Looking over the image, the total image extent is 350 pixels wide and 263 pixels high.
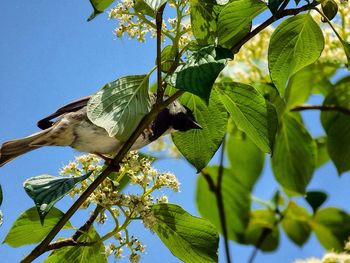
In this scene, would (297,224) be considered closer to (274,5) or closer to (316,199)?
(316,199)

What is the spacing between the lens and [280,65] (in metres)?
0.90

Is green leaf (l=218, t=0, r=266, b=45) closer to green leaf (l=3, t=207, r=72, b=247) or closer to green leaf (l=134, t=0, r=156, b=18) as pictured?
green leaf (l=134, t=0, r=156, b=18)

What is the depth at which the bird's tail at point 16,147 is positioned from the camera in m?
1.03

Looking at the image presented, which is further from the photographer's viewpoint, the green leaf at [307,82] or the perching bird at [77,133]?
the green leaf at [307,82]

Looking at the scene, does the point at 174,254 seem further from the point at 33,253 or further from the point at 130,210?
the point at 33,253

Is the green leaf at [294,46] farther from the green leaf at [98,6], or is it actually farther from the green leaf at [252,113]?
the green leaf at [98,6]

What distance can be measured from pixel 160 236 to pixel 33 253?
0.69 ft

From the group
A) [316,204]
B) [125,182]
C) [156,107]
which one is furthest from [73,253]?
[316,204]

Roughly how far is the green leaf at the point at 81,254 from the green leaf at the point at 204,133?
168 mm

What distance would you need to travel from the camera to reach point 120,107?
814 millimetres

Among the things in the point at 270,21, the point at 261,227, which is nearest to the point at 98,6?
the point at 270,21

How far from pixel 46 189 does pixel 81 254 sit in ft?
0.56

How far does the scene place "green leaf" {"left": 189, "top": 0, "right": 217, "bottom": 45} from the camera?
2.82 feet

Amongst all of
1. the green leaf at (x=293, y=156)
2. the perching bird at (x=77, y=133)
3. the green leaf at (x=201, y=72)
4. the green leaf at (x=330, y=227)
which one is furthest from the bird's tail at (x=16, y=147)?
the green leaf at (x=330, y=227)
